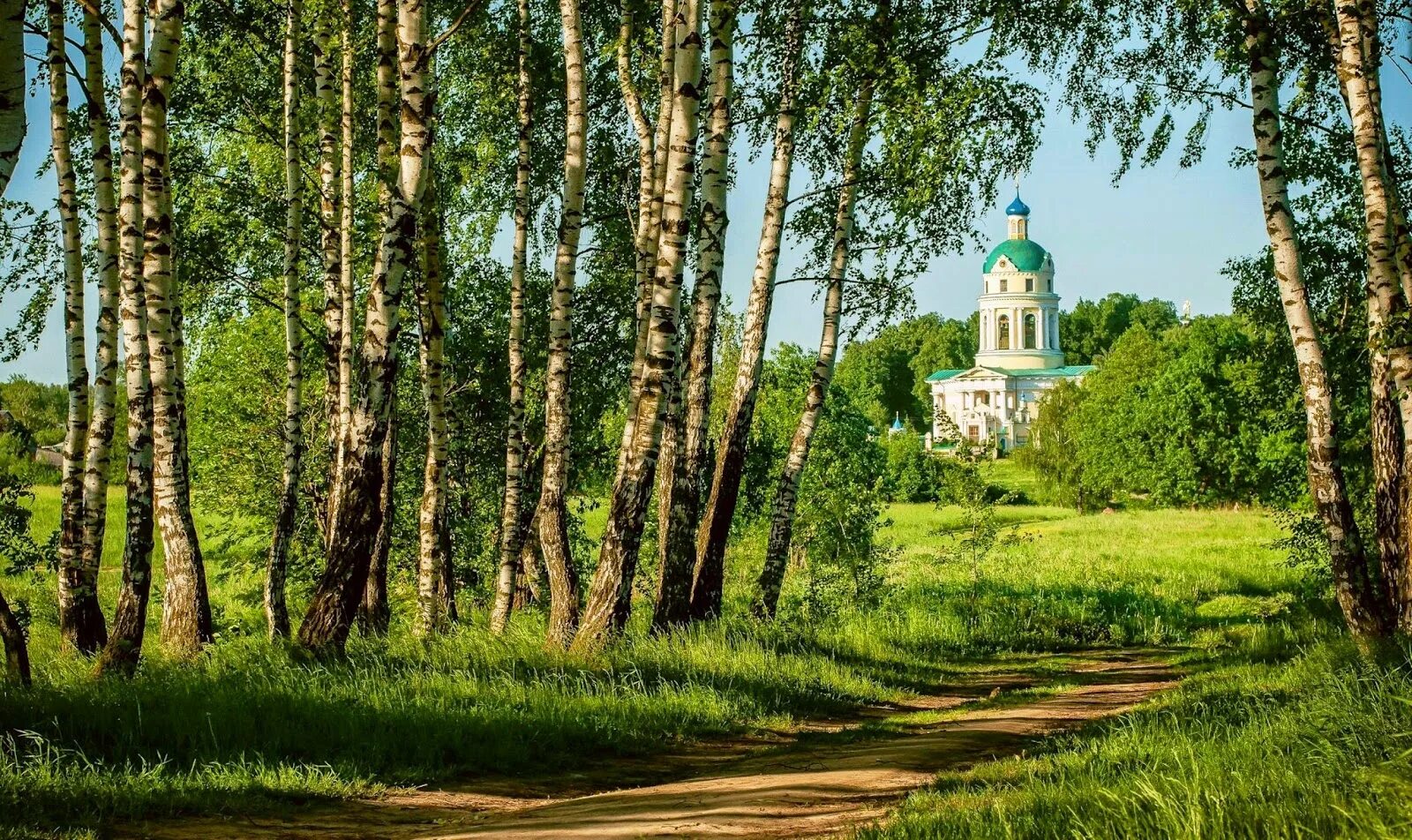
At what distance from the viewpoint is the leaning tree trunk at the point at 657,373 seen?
409 inches

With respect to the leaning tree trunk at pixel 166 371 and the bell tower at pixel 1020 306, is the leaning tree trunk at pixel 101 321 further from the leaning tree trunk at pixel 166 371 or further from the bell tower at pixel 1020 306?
the bell tower at pixel 1020 306

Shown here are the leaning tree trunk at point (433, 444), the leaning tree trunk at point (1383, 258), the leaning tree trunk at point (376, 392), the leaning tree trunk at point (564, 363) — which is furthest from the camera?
the leaning tree trunk at point (433, 444)

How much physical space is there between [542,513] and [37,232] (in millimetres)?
6673

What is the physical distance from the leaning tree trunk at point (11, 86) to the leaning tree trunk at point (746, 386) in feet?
29.5

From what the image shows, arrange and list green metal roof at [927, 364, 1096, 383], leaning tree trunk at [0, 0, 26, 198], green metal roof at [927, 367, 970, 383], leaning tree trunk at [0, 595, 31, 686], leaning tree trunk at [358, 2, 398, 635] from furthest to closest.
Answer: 1. green metal roof at [927, 367, 970, 383]
2. green metal roof at [927, 364, 1096, 383]
3. leaning tree trunk at [358, 2, 398, 635]
4. leaning tree trunk at [0, 595, 31, 686]
5. leaning tree trunk at [0, 0, 26, 198]

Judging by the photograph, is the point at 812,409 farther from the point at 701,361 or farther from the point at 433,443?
the point at 433,443

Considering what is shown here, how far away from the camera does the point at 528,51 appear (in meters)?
14.6

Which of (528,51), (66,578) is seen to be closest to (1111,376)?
(528,51)

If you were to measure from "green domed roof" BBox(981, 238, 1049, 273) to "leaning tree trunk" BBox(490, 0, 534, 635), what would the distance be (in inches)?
5320

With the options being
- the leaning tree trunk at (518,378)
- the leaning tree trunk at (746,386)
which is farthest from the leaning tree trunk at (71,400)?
the leaning tree trunk at (746,386)

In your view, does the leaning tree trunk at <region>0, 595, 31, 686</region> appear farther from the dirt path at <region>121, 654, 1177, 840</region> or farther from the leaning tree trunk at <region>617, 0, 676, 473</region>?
the leaning tree trunk at <region>617, 0, 676, 473</region>

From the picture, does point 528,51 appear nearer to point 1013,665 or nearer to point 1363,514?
point 1013,665

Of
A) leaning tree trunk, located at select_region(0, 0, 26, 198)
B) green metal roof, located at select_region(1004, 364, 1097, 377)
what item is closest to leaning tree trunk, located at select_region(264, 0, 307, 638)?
leaning tree trunk, located at select_region(0, 0, 26, 198)

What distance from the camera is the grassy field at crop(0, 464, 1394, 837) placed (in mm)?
4895
